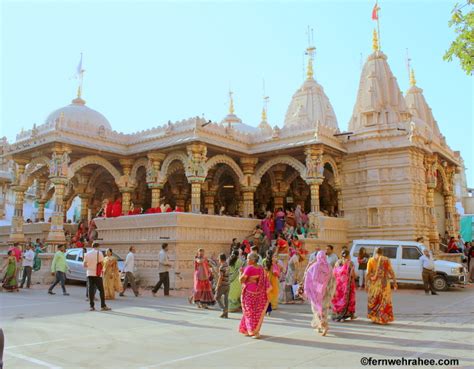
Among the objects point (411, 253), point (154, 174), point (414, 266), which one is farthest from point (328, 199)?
point (414, 266)

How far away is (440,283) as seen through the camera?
45.3 ft

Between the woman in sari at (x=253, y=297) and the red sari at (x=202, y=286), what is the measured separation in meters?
3.12

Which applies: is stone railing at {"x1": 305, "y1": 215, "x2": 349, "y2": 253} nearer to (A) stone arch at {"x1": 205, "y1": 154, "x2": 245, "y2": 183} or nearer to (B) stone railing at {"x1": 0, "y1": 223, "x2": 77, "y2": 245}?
A: (A) stone arch at {"x1": 205, "y1": 154, "x2": 245, "y2": 183}

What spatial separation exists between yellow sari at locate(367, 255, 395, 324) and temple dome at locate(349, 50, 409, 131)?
13.3 meters

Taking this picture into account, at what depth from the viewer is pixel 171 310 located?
30.9 feet

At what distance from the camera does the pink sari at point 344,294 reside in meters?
8.03

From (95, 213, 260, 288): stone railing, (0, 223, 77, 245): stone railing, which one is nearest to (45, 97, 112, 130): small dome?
(0, 223, 77, 245): stone railing

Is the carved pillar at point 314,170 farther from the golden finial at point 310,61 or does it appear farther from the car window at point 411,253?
the golden finial at point 310,61

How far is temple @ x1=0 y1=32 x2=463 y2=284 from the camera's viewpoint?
17422mm

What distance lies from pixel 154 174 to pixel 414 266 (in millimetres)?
10866

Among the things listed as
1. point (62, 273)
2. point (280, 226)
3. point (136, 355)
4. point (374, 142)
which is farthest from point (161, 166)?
point (136, 355)

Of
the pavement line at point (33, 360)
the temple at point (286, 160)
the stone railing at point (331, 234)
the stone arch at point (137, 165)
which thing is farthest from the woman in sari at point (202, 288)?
the stone arch at point (137, 165)

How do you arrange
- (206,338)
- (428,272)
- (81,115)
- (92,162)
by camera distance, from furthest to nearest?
(81,115), (92,162), (428,272), (206,338)

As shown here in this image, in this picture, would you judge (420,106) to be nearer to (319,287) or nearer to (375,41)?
(375,41)
